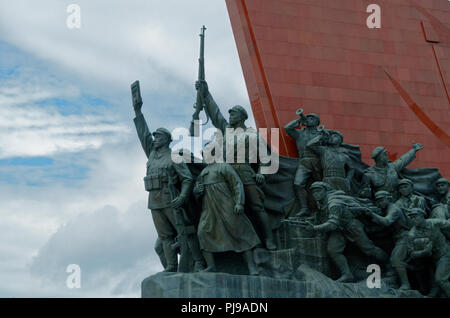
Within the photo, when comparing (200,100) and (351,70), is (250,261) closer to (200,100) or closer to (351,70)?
(200,100)

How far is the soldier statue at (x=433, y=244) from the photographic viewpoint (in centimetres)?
1005

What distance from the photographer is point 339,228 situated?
33.0 feet

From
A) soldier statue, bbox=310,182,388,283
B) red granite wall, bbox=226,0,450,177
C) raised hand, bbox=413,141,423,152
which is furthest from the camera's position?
red granite wall, bbox=226,0,450,177

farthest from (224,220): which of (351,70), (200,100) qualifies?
(351,70)

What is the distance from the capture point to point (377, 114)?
488 inches

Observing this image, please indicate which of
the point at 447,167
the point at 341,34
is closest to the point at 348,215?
the point at 447,167

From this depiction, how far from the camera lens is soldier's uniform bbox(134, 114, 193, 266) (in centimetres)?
1023

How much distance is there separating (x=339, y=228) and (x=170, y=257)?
2.47 meters

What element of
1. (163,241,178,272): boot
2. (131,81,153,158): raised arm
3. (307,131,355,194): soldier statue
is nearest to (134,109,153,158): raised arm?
(131,81,153,158): raised arm

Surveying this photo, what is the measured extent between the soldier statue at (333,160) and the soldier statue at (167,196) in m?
2.04

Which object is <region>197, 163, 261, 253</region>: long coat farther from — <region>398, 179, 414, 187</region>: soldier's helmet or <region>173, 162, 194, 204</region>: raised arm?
<region>398, 179, 414, 187</region>: soldier's helmet

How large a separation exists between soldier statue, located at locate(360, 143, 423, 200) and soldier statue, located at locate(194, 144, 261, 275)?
2.17 m
